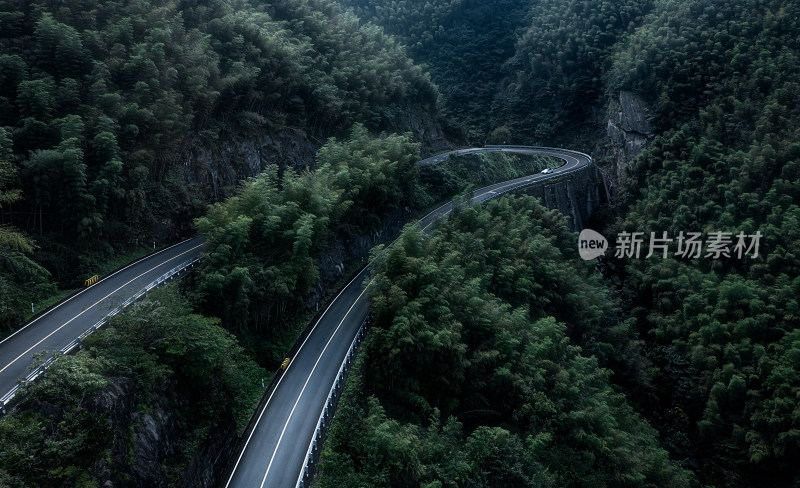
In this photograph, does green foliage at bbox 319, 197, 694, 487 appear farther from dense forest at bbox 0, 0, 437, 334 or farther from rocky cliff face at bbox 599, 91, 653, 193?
rocky cliff face at bbox 599, 91, 653, 193

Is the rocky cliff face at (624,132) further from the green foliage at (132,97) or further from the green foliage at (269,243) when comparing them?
the green foliage at (269,243)

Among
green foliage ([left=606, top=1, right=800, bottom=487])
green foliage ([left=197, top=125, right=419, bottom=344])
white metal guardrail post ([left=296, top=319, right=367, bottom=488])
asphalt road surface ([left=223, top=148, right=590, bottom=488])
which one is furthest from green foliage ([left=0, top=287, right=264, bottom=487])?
green foliage ([left=606, top=1, right=800, bottom=487])

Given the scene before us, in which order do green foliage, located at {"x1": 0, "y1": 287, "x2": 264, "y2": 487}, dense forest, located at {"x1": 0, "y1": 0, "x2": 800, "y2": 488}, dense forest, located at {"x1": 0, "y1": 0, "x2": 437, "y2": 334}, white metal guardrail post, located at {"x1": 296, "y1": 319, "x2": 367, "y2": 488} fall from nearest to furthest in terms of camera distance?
green foliage, located at {"x1": 0, "y1": 287, "x2": 264, "y2": 487} < white metal guardrail post, located at {"x1": 296, "y1": 319, "x2": 367, "y2": 488} < dense forest, located at {"x1": 0, "y1": 0, "x2": 800, "y2": 488} < dense forest, located at {"x1": 0, "y1": 0, "x2": 437, "y2": 334}

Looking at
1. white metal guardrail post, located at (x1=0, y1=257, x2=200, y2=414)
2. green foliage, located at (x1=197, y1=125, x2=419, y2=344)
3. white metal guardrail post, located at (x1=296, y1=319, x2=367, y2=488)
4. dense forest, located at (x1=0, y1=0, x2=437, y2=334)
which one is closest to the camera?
white metal guardrail post, located at (x1=0, y1=257, x2=200, y2=414)

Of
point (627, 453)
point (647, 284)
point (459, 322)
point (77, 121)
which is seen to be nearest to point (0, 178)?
point (77, 121)

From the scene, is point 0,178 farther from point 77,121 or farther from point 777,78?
point 777,78

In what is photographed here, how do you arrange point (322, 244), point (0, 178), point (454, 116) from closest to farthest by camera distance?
point (0, 178), point (322, 244), point (454, 116)
